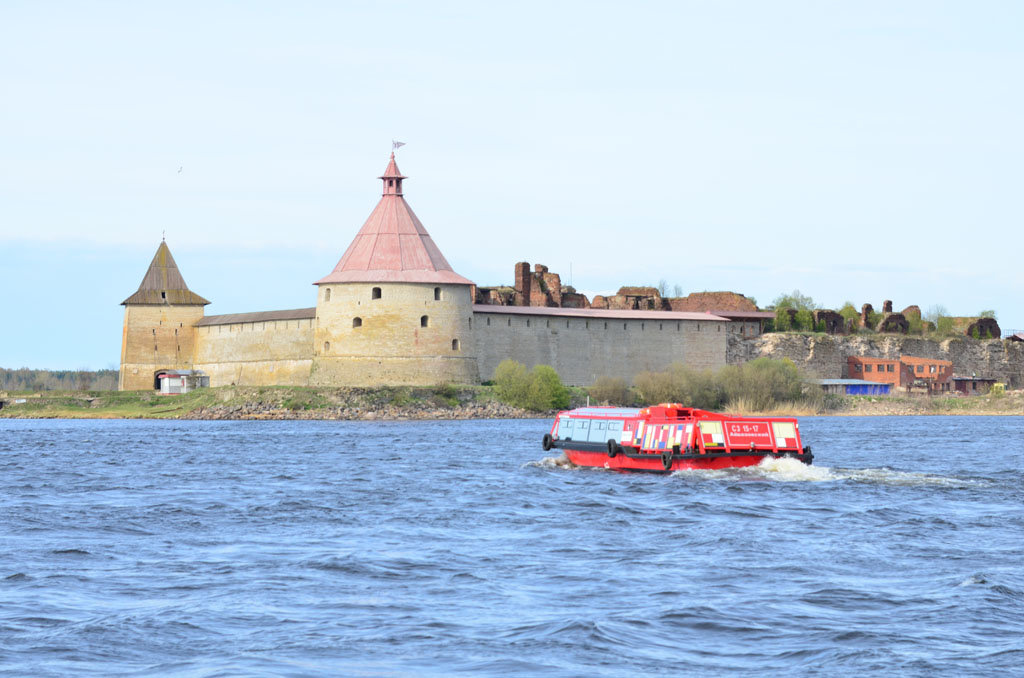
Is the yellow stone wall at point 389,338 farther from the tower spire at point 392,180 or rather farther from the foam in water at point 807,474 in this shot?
the foam in water at point 807,474

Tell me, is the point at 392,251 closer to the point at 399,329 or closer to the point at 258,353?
the point at 399,329

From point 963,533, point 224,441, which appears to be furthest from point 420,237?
point 963,533

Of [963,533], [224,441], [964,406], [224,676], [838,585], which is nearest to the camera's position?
[224,676]

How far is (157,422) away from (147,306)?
14897 millimetres

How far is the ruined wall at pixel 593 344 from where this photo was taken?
178 ft

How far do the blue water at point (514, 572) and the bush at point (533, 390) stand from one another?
26.6 metres

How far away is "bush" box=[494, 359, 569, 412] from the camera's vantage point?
48.8 m

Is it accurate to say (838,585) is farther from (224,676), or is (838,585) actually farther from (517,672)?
(224,676)

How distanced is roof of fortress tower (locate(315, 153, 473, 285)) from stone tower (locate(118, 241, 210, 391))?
9695mm

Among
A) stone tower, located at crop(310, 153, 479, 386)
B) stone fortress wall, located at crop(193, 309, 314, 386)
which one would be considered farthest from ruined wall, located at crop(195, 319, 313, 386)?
stone tower, located at crop(310, 153, 479, 386)

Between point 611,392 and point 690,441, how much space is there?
102 ft

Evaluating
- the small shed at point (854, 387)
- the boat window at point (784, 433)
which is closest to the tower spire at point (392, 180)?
the small shed at point (854, 387)

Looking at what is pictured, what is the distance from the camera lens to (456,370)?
51.9m

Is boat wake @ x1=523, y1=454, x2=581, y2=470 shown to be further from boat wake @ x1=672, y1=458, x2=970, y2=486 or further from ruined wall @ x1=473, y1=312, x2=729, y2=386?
ruined wall @ x1=473, y1=312, x2=729, y2=386
